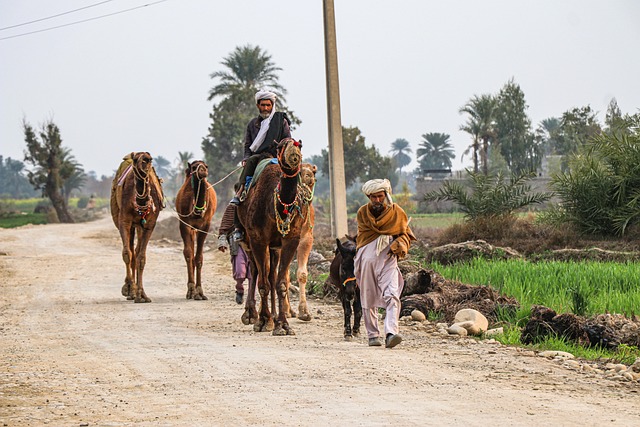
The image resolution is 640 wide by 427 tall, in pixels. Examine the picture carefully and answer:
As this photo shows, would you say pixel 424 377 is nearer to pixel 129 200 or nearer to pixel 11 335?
pixel 11 335

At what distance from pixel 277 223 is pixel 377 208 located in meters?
1.62

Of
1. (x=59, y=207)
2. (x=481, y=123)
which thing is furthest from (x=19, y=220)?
(x=481, y=123)

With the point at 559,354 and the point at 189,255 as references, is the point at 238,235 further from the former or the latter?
the point at 559,354

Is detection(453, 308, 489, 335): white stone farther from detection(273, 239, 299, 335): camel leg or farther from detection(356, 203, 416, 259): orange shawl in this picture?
detection(273, 239, 299, 335): camel leg

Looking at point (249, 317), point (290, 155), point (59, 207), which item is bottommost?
point (249, 317)

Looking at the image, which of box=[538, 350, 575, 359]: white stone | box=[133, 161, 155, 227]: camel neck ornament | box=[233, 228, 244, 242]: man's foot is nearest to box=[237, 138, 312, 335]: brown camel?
box=[233, 228, 244, 242]: man's foot

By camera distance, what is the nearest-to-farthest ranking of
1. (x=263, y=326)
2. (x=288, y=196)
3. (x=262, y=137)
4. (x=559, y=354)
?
(x=559, y=354), (x=288, y=196), (x=263, y=326), (x=262, y=137)

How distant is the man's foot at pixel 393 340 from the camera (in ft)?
35.4

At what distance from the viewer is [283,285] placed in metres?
12.7

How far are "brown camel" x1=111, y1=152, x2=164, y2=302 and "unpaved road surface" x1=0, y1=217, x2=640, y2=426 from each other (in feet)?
6.20

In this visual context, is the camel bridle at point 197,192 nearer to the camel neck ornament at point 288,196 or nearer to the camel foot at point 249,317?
the camel foot at point 249,317

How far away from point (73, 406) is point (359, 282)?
4456 mm

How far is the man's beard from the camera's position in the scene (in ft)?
36.9

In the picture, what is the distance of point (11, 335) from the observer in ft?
41.4
